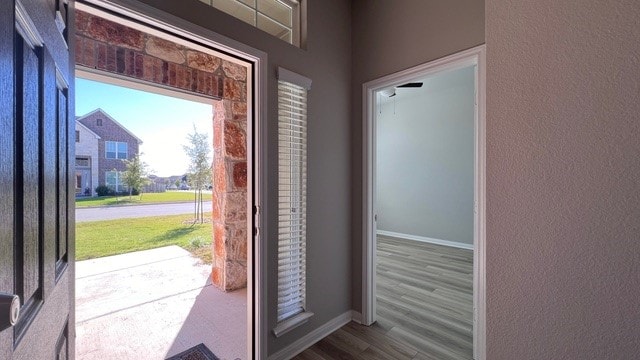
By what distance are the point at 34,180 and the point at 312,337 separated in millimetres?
2072

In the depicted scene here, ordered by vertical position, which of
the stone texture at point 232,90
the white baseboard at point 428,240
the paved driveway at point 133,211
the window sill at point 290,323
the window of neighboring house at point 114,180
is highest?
the stone texture at point 232,90

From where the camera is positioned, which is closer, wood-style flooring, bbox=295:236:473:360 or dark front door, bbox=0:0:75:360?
dark front door, bbox=0:0:75:360

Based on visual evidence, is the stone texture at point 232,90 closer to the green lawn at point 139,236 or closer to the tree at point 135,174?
the green lawn at point 139,236

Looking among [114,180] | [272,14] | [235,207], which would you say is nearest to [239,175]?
[235,207]

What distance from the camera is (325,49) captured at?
7.29 ft

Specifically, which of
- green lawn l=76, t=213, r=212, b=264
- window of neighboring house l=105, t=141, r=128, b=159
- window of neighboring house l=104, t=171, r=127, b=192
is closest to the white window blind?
green lawn l=76, t=213, r=212, b=264

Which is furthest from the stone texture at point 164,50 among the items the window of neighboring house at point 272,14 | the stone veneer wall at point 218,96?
the window of neighboring house at point 272,14

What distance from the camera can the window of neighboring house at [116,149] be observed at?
484cm

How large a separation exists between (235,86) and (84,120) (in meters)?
3.00

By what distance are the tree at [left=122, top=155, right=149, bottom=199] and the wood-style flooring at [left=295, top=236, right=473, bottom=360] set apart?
5.19 m

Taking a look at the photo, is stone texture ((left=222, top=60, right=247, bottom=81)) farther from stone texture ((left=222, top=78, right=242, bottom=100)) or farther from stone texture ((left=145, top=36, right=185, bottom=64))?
stone texture ((left=145, top=36, right=185, bottom=64))

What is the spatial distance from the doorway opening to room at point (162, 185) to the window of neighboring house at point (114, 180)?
23mm

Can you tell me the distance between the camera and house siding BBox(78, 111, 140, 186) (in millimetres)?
4359

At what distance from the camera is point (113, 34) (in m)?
2.19
